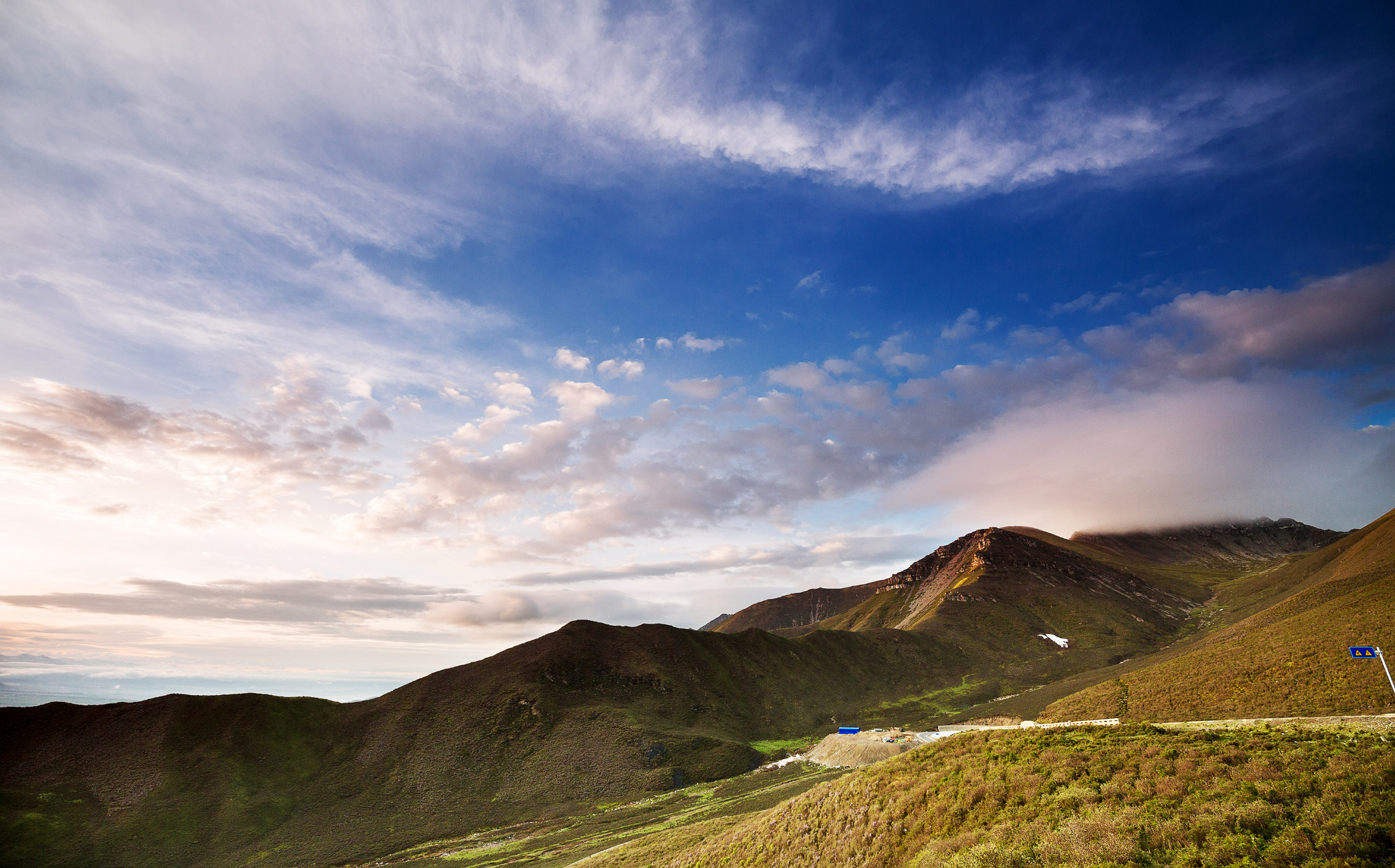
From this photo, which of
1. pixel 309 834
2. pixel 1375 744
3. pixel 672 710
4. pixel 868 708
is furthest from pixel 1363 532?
pixel 309 834

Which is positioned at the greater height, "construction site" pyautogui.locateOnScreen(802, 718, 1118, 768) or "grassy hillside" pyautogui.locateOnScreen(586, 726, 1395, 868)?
"grassy hillside" pyautogui.locateOnScreen(586, 726, 1395, 868)

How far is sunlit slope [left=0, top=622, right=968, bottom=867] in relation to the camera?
7381cm

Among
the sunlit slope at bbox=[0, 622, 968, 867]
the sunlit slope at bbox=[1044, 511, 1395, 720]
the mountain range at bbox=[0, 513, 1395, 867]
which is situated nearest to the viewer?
the sunlit slope at bbox=[1044, 511, 1395, 720]

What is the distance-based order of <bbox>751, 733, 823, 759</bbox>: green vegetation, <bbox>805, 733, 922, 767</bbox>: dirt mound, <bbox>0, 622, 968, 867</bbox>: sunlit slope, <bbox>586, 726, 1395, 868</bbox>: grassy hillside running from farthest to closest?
<bbox>751, 733, 823, 759</bbox>: green vegetation, <bbox>805, 733, 922, 767</bbox>: dirt mound, <bbox>0, 622, 968, 867</bbox>: sunlit slope, <bbox>586, 726, 1395, 868</bbox>: grassy hillside

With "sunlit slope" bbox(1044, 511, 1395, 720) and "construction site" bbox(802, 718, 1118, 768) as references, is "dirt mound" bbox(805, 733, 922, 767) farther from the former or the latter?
"sunlit slope" bbox(1044, 511, 1395, 720)

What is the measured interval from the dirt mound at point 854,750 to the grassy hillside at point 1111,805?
52.6m

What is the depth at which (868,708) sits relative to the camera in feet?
437

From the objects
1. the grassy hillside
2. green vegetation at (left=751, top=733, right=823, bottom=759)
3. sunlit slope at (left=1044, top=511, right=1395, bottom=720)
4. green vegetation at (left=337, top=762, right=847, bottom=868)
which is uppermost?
the grassy hillside

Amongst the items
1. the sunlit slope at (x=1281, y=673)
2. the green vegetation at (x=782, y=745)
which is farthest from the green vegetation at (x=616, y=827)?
the sunlit slope at (x=1281, y=673)

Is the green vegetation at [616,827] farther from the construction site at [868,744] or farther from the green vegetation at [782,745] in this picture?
the green vegetation at [782,745]

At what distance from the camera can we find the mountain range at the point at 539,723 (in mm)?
68250

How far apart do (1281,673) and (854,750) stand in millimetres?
48929

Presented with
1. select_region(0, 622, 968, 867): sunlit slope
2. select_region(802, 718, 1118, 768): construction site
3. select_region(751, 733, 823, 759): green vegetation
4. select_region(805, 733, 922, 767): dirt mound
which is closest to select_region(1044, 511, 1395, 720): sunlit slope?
select_region(802, 718, 1118, 768): construction site

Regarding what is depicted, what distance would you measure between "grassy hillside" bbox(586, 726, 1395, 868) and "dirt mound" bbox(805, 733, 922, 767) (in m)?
52.6
